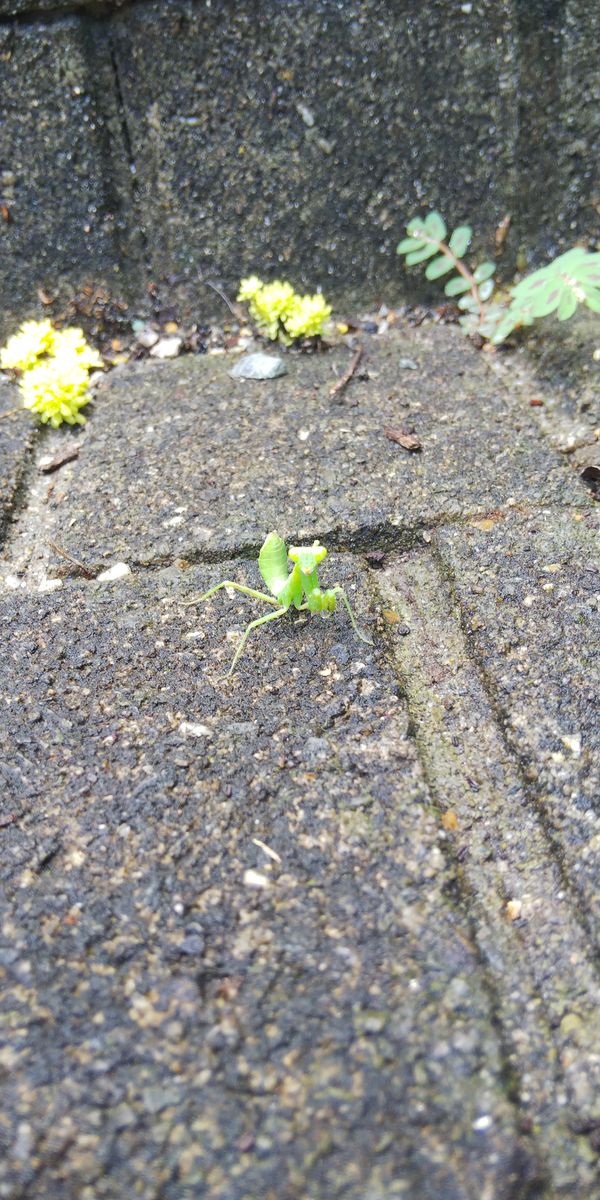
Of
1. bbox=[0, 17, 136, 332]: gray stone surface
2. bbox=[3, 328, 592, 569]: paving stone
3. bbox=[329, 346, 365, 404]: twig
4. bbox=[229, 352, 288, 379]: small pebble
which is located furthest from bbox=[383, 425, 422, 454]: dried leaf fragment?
bbox=[0, 17, 136, 332]: gray stone surface

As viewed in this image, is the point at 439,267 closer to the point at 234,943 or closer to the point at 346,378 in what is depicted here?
the point at 346,378

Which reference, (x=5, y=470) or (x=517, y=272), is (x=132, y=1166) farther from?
(x=517, y=272)

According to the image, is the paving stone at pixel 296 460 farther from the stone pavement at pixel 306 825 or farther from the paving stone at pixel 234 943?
the paving stone at pixel 234 943

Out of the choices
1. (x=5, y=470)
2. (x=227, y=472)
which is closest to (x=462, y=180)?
(x=227, y=472)

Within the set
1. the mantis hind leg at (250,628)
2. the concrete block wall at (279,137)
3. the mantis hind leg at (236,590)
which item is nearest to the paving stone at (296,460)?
the mantis hind leg at (236,590)

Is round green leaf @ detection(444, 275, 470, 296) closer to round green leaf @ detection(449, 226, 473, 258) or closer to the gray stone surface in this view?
round green leaf @ detection(449, 226, 473, 258)

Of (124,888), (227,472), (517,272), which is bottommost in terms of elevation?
(124,888)

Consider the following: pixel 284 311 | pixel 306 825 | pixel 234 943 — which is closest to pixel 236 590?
pixel 306 825

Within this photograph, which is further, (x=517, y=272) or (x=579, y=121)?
(x=517, y=272)
